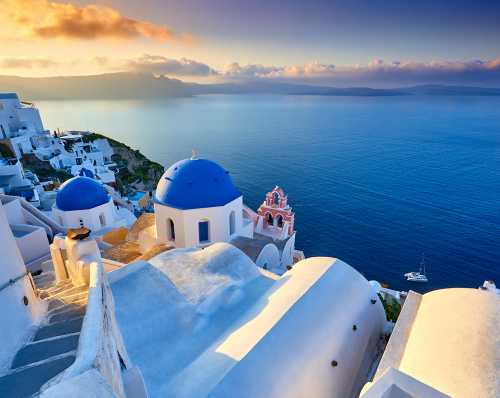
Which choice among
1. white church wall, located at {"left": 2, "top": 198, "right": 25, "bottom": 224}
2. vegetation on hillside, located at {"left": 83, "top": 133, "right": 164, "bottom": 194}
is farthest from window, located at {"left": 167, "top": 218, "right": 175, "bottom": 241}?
vegetation on hillside, located at {"left": 83, "top": 133, "right": 164, "bottom": 194}

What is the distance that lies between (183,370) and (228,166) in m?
70.2

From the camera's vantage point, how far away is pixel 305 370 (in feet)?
27.9

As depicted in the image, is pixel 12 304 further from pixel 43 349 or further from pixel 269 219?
pixel 269 219

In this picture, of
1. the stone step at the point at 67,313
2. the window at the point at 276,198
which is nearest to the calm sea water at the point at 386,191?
the window at the point at 276,198

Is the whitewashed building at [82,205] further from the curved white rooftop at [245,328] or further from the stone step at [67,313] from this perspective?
the stone step at [67,313]

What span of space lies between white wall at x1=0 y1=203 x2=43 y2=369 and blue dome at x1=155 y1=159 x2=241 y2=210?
1228cm

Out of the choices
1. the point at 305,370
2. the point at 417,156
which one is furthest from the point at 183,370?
the point at 417,156

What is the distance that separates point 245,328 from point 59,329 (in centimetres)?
517

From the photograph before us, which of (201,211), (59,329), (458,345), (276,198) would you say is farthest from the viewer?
(276,198)

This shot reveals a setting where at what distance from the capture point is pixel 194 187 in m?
18.9

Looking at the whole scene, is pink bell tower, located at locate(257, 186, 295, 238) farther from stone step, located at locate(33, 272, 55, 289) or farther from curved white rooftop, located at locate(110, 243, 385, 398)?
stone step, located at locate(33, 272, 55, 289)

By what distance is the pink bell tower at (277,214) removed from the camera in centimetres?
2752

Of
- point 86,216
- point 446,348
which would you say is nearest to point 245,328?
point 446,348

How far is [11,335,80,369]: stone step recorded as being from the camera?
4.89m
